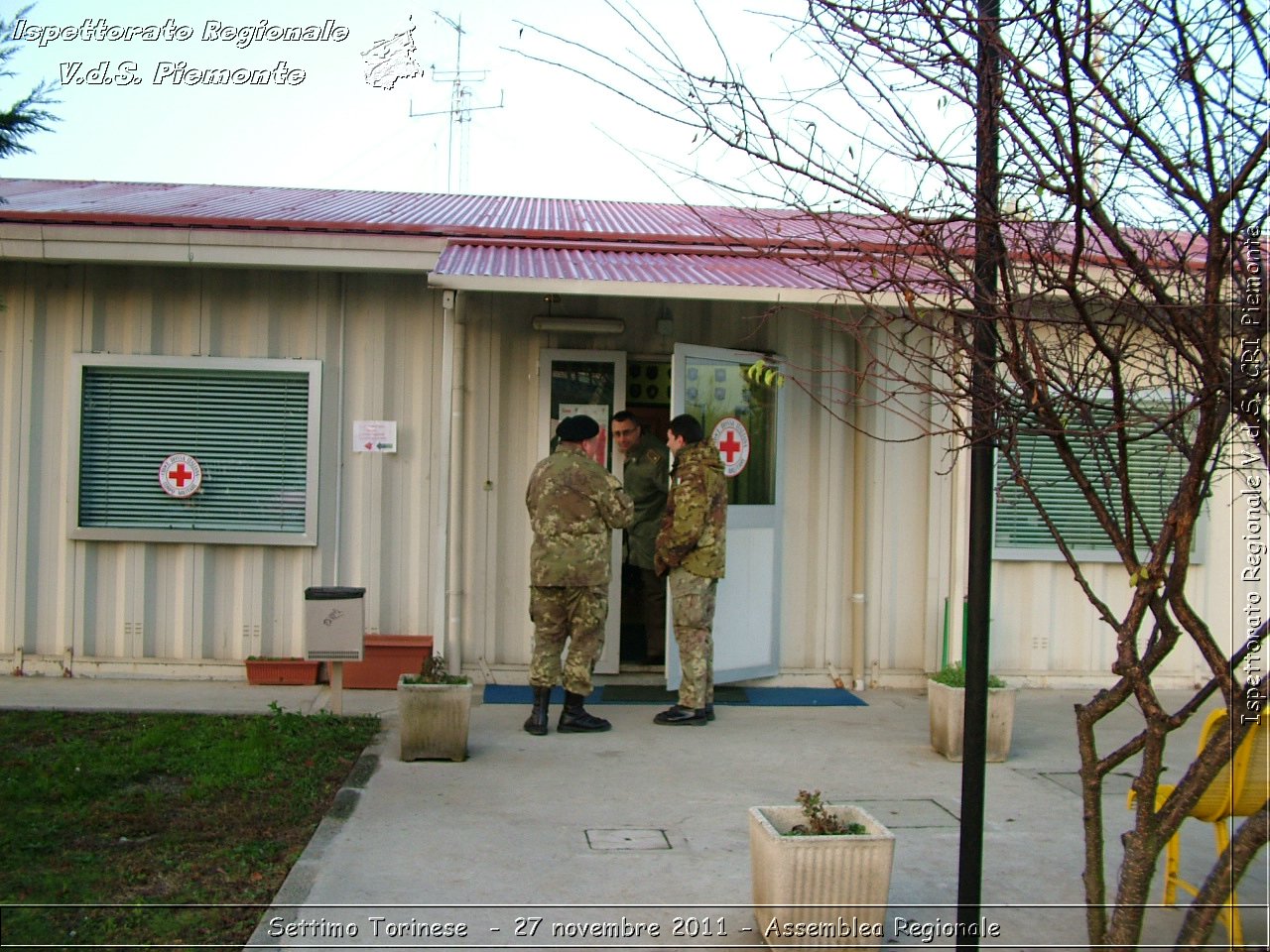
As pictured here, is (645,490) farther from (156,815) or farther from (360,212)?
(156,815)

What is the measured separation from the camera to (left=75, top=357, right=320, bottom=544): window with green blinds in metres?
8.66

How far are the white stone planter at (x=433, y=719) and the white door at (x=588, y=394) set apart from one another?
2.34 m

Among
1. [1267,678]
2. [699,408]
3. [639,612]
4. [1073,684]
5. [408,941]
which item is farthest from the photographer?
[639,612]

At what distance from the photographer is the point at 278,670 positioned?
28.0ft

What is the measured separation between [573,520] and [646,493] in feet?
4.75

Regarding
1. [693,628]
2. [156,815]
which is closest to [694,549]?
[693,628]

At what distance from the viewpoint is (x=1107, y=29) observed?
3.19 metres

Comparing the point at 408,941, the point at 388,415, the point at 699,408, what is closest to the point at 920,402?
the point at 699,408

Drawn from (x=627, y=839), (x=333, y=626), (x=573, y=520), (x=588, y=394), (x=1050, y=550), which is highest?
(x=588, y=394)

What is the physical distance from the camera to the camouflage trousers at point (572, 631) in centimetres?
737

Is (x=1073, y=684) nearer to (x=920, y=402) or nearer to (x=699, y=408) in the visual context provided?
(x=920, y=402)

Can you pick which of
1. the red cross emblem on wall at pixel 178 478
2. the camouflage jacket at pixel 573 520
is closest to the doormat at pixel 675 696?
the camouflage jacket at pixel 573 520

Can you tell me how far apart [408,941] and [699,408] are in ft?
15.7

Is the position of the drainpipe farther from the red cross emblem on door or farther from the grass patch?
the red cross emblem on door
